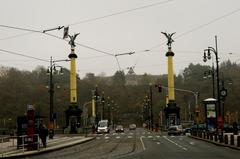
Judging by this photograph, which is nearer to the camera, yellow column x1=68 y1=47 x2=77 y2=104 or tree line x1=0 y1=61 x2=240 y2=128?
tree line x1=0 y1=61 x2=240 y2=128

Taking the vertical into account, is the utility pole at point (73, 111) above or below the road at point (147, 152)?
above

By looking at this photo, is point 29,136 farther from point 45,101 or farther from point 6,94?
point 45,101

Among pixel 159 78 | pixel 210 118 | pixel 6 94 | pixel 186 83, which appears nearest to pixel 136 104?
pixel 159 78

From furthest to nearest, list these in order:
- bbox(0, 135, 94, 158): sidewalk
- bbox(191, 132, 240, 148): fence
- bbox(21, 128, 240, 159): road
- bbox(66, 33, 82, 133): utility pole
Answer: bbox(66, 33, 82, 133): utility pole < bbox(191, 132, 240, 148): fence < bbox(0, 135, 94, 158): sidewalk < bbox(21, 128, 240, 159): road

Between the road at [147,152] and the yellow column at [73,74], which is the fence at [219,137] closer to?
the road at [147,152]

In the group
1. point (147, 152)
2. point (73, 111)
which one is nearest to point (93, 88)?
point (73, 111)

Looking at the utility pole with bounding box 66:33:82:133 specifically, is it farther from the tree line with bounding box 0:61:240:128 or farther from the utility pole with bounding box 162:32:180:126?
the utility pole with bounding box 162:32:180:126

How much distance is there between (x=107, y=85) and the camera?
129000 mm

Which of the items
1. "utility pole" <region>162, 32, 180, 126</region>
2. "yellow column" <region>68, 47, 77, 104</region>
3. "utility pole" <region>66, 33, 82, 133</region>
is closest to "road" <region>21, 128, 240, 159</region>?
"utility pole" <region>66, 33, 82, 133</region>

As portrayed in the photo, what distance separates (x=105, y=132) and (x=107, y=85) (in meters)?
41.5

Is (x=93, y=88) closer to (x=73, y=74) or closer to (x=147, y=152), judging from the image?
(x=73, y=74)

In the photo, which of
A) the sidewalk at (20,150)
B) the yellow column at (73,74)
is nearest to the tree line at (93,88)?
the yellow column at (73,74)

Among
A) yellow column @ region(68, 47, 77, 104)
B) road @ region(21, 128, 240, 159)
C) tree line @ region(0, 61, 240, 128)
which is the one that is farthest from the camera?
yellow column @ region(68, 47, 77, 104)

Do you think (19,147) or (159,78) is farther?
(159,78)
